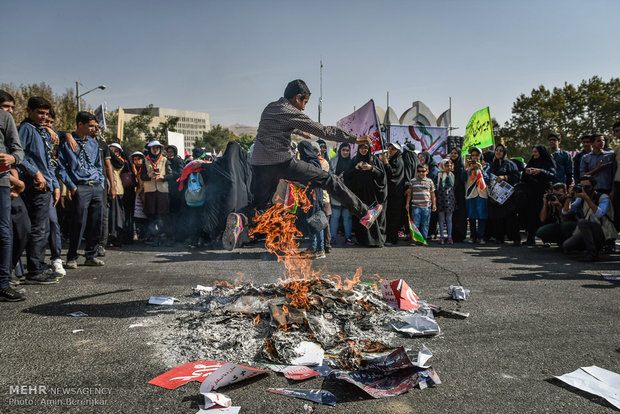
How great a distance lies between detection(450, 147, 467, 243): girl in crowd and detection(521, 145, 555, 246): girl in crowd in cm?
142

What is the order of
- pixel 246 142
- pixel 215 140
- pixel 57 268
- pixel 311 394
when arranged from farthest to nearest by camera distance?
pixel 215 140 → pixel 246 142 → pixel 57 268 → pixel 311 394

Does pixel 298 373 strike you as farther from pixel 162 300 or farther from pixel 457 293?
pixel 457 293

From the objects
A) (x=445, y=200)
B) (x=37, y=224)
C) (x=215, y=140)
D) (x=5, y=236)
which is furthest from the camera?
(x=215, y=140)

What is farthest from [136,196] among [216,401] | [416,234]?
[216,401]

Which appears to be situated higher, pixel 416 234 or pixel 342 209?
pixel 342 209

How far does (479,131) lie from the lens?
11.2 metres

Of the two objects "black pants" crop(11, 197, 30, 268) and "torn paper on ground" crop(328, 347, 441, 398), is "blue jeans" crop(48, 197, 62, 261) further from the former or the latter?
"torn paper on ground" crop(328, 347, 441, 398)

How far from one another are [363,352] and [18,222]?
4437 mm

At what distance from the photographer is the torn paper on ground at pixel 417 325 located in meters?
3.75

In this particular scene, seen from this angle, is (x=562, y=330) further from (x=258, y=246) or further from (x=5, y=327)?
(x=258, y=246)

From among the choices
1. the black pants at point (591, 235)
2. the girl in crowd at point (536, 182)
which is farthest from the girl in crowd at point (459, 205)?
the black pants at point (591, 235)

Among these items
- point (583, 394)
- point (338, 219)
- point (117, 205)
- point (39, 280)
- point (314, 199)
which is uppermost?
point (314, 199)

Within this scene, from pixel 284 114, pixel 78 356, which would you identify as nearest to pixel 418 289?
pixel 284 114

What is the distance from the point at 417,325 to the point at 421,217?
6.31 metres
